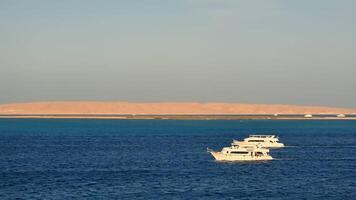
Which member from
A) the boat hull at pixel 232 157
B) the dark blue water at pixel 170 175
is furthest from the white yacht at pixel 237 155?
the dark blue water at pixel 170 175

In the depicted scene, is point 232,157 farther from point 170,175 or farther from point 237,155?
point 170,175

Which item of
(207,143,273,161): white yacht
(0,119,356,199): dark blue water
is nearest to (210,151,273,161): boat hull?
(207,143,273,161): white yacht

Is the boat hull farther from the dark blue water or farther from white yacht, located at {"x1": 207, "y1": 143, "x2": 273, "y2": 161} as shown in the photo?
the dark blue water

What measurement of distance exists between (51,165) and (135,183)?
104ft

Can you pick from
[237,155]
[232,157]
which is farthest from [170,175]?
[237,155]

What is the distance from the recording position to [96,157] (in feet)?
463

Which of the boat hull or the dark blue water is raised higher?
the boat hull

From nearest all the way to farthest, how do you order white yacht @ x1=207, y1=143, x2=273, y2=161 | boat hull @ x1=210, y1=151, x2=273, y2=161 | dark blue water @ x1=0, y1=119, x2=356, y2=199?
1. dark blue water @ x1=0, y1=119, x2=356, y2=199
2. boat hull @ x1=210, y1=151, x2=273, y2=161
3. white yacht @ x1=207, y1=143, x2=273, y2=161

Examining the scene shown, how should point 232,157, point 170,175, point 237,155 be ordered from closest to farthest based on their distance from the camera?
point 170,175
point 232,157
point 237,155

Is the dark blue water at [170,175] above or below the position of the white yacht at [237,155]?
below

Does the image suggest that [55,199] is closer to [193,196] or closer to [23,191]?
[23,191]

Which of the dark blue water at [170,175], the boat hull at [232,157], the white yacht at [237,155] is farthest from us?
the white yacht at [237,155]

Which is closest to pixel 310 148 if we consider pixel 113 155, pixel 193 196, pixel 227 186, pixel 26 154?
pixel 113 155

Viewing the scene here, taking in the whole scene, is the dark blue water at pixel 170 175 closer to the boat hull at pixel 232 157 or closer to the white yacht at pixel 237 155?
the boat hull at pixel 232 157
